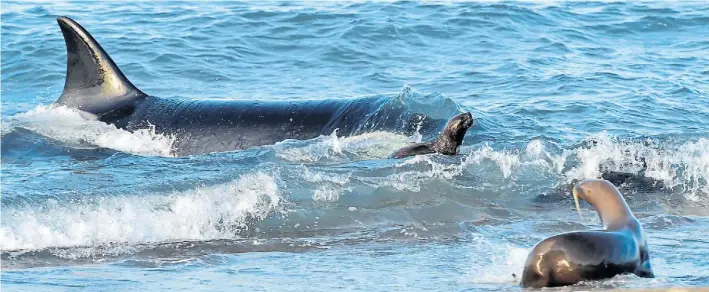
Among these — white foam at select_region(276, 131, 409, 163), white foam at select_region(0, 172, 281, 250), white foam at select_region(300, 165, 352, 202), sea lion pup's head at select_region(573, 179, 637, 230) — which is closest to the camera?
sea lion pup's head at select_region(573, 179, 637, 230)

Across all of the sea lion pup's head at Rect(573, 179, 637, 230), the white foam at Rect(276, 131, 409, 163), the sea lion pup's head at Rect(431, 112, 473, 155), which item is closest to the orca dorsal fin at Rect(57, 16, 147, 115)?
the white foam at Rect(276, 131, 409, 163)

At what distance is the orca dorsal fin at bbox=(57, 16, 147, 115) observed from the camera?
10.5 metres

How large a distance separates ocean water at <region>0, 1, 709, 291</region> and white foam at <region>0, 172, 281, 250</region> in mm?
20

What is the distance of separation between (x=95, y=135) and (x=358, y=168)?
2.79m

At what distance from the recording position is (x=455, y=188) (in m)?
8.79

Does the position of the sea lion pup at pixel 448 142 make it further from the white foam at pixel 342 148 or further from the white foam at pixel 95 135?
the white foam at pixel 95 135

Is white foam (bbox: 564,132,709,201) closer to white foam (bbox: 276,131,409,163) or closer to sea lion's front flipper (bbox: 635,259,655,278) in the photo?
white foam (bbox: 276,131,409,163)

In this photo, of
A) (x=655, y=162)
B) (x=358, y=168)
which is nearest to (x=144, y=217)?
(x=358, y=168)

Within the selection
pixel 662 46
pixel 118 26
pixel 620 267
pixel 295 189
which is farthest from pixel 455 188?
pixel 118 26

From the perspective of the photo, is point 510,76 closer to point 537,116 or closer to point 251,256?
point 537,116

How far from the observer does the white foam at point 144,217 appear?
7.46 meters

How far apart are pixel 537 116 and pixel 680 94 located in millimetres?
2311

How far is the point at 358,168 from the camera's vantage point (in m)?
9.26

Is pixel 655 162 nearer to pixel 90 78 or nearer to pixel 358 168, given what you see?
pixel 358 168
